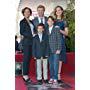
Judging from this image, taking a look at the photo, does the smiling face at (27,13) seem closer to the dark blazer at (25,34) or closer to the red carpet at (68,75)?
the dark blazer at (25,34)

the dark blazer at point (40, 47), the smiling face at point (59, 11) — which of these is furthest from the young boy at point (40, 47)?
the smiling face at point (59, 11)

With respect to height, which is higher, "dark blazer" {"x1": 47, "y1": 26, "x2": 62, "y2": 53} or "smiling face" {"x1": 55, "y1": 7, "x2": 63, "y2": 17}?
"smiling face" {"x1": 55, "y1": 7, "x2": 63, "y2": 17}

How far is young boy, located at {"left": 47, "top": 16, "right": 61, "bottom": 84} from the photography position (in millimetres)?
1898

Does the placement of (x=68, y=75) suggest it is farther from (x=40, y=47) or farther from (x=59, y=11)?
(x=59, y=11)

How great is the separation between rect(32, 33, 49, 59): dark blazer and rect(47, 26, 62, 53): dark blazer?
0.09 ft

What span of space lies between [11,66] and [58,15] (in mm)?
407

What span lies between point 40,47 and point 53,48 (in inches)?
3.0

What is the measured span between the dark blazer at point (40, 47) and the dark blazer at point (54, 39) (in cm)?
3

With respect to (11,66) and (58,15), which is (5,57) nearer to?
(11,66)

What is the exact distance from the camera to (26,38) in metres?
1.90

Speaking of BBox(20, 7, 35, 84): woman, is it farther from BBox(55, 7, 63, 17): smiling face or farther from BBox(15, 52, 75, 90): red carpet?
BBox(55, 7, 63, 17): smiling face

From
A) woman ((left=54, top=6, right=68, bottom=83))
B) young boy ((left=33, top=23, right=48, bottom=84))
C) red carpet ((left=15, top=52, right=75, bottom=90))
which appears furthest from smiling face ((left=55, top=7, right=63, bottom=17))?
red carpet ((left=15, top=52, right=75, bottom=90))

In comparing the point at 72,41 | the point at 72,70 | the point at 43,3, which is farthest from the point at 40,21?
the point at 72,70

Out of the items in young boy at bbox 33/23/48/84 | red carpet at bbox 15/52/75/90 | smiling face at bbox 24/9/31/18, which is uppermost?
smiling face at bbox 24/9/31/18
